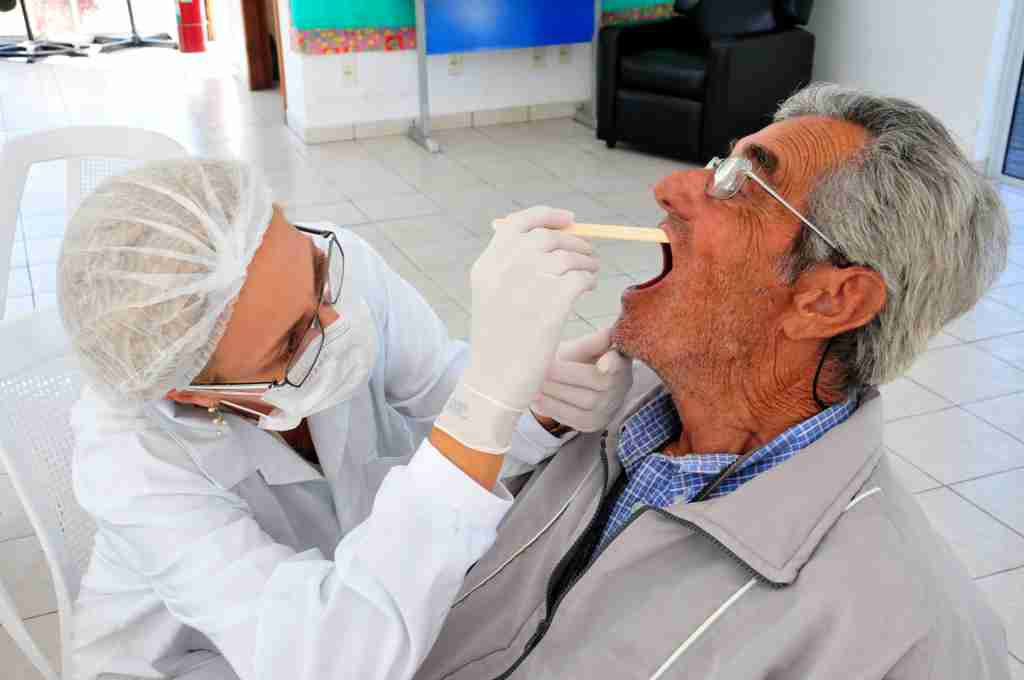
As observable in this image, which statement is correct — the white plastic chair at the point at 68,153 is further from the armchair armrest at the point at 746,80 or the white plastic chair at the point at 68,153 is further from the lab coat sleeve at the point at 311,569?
the armchair armrest at the point at 746,80

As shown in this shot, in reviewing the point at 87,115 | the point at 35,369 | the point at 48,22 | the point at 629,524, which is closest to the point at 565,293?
the point at 629,524

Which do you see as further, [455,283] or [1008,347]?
[455,283]

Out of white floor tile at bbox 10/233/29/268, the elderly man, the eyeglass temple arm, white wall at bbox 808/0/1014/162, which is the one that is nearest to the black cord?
the elderly man

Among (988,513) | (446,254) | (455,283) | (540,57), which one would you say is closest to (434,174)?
(446,254)

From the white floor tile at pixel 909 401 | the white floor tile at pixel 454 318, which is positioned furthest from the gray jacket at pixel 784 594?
the white floor tile at pixel 454 318

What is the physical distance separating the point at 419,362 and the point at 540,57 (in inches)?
168

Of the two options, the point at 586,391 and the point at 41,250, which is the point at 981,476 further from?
the point at 41,250

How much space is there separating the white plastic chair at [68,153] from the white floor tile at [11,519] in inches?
22.7

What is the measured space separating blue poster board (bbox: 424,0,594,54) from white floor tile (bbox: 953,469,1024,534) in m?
3.44

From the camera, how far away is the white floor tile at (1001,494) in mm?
2387

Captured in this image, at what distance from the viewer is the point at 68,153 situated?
210 centimetres

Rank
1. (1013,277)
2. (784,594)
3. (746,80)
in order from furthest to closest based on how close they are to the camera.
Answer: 1. (746,80)
2. (1013,277)
3. (784,594)

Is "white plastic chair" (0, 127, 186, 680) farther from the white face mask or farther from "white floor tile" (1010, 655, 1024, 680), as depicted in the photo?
"white floor tile" (1010, 655, 1024, 680)

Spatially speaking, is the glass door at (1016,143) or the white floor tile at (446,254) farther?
the glass door at (1016,143)
